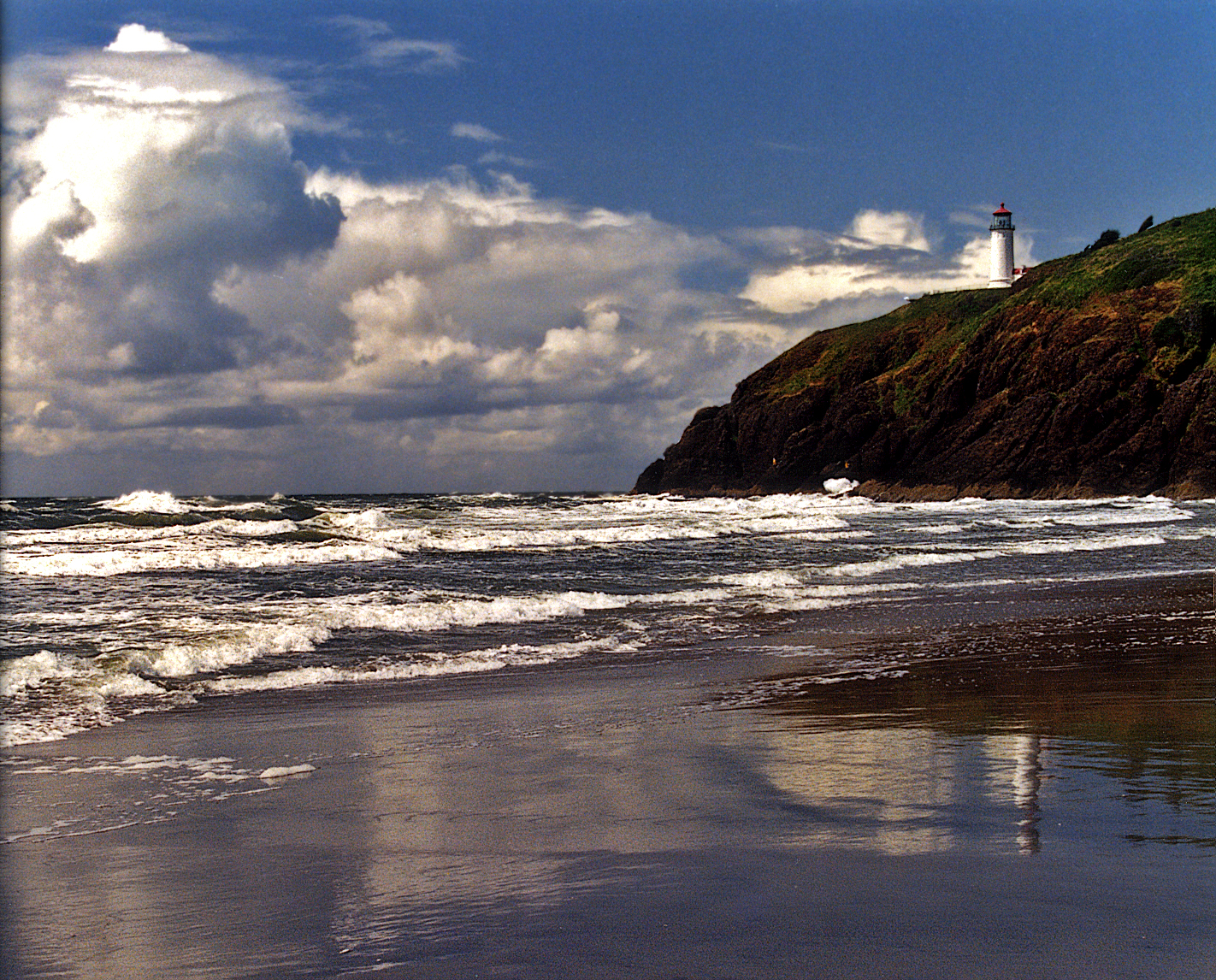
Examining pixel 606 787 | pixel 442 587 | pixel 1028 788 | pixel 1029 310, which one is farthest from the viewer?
pixel 1029 310

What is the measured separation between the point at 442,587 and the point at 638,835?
43.7 ft

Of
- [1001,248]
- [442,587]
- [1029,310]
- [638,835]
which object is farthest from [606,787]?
[1001,248]

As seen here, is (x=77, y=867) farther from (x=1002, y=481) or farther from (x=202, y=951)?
(x=1002, y=481)

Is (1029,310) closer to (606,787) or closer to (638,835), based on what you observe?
(606,787)

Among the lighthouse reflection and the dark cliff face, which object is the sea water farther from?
the dark cliff face

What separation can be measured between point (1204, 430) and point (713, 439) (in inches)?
1475

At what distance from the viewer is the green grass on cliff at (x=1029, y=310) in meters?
62.0

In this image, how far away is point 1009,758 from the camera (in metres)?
6.27

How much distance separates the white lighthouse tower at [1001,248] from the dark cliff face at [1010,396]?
6.30 m

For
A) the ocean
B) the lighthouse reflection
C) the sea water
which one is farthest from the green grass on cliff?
the lighthouse reflection

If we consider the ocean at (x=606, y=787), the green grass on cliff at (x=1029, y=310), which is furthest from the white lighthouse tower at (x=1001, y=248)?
the ocean at (x=606, y=787)

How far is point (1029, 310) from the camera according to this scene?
6762 cm

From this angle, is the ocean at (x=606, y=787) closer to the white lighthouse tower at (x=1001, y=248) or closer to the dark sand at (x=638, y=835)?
the dark sand at (x=638, y=835)

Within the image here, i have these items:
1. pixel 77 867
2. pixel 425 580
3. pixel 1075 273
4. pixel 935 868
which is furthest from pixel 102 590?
pixel 1075 273
